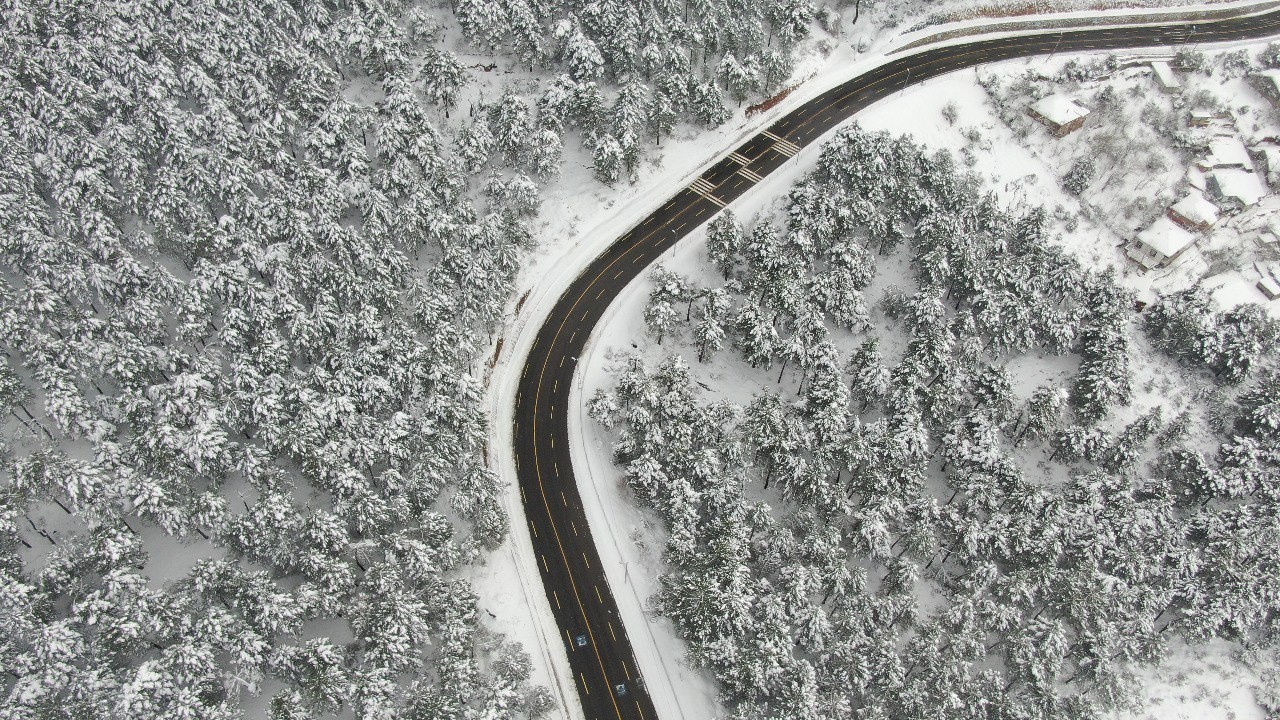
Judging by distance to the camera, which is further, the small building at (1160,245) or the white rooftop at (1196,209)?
the white rooftop at (1196,209)

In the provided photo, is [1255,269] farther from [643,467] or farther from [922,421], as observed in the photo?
[643,467]

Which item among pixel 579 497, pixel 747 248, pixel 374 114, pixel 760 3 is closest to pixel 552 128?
pixel 374 114

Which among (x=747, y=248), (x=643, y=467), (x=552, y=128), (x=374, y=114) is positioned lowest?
(x=643, y=467)

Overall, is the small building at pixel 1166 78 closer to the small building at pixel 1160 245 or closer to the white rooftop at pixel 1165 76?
the white rooftop at pixel 1165 76

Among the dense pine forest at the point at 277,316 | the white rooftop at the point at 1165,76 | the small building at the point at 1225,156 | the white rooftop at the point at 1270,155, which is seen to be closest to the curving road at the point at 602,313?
the dense pine forest at the point at 277,316

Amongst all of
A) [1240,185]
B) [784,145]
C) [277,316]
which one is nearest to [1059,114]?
[1240,185]

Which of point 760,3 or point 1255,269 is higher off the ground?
point 760,3
